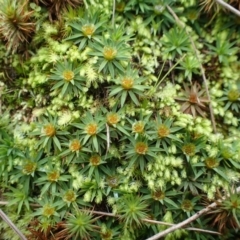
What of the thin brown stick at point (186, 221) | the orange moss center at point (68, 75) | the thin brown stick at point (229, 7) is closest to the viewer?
the thin brown stick at point (186, 221)

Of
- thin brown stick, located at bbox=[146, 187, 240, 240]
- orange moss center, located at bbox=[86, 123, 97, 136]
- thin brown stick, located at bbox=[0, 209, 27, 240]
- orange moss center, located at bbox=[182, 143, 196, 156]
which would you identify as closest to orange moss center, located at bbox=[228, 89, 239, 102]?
orange moss center, located at bbox=[182, 143, 196, 156]

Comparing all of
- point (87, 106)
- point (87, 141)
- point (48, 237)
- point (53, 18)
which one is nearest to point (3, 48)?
point (53, 18)

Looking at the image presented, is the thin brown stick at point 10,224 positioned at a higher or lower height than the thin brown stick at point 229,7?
lower

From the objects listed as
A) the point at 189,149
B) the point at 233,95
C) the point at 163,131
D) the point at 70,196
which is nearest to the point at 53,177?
the point at 70,196

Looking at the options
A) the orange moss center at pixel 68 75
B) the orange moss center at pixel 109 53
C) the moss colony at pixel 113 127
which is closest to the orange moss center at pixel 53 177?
the moss colony at pixel 113 127

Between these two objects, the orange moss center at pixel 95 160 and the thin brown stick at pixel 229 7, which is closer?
the orange moss center at pixel 95 160

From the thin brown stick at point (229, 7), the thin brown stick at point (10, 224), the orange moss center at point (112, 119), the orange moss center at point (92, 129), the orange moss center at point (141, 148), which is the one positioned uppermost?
the thin brown stick at point (229, 7)

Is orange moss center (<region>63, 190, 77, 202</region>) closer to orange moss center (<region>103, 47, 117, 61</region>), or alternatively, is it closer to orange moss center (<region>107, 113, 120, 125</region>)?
orange moss center (<region>107, 113, 120, 125</region>)

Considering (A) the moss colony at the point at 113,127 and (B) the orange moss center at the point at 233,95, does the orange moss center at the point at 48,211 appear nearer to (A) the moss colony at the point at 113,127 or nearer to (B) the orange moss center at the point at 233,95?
(A) the moss colony at the point at 113,127

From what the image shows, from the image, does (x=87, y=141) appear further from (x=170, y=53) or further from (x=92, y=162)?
(x=170, y=53)

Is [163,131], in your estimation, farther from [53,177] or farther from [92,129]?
[53,177]
